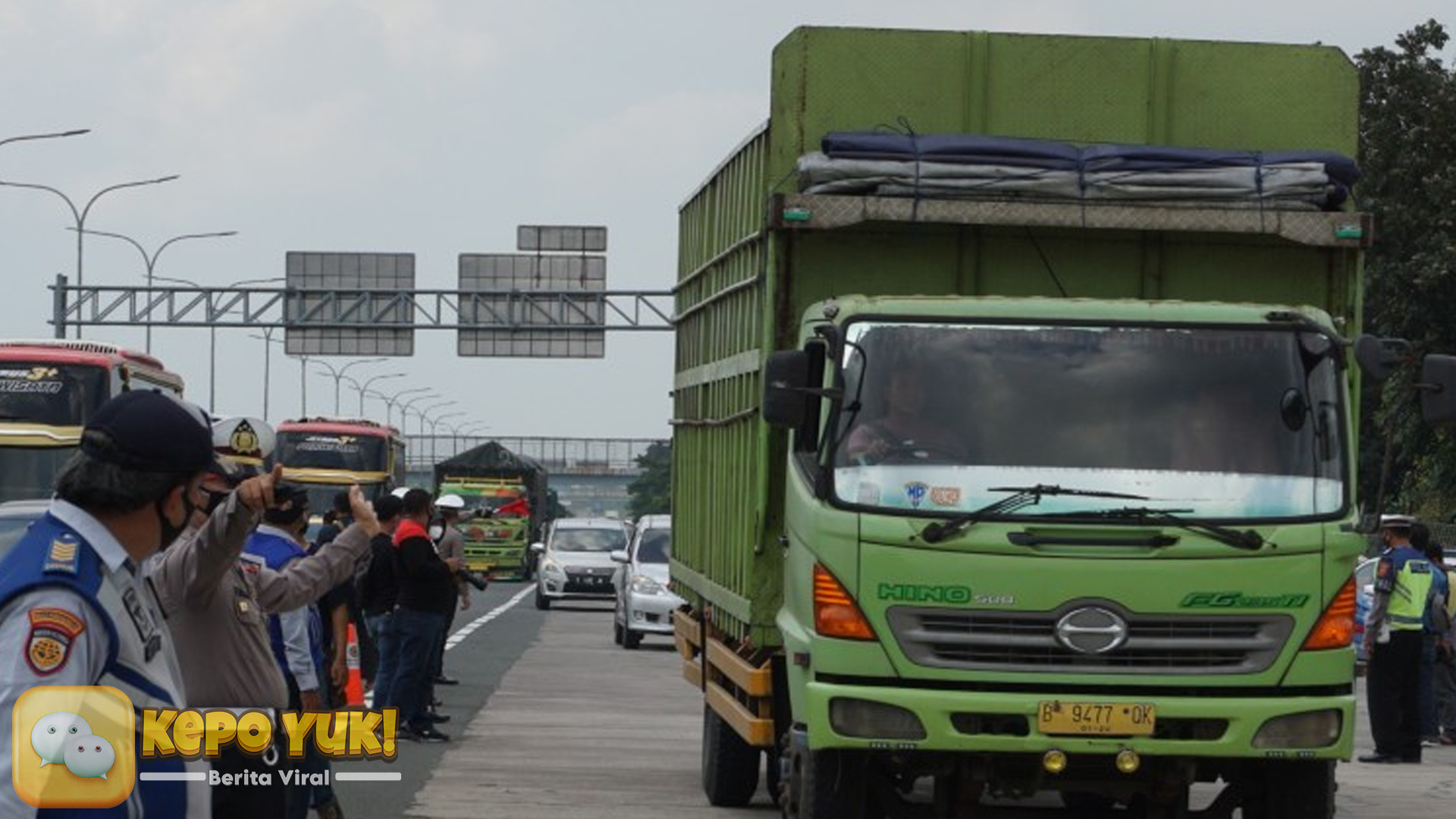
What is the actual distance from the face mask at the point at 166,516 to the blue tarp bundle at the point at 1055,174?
7500 mm

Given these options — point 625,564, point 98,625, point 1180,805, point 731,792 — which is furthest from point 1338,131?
point 625,564

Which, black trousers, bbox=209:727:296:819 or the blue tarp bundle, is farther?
the blue tarp bundle

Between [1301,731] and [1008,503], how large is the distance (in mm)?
1444

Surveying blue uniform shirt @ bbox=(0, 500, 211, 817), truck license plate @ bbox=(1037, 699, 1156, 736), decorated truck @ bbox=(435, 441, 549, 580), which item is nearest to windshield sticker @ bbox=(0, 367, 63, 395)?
truck license plate @ bbox=(1037, 699, 1156, 736)

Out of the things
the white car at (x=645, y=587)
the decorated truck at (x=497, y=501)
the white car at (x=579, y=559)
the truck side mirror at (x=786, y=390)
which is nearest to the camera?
the truck side mirror at (x=786, y=390)

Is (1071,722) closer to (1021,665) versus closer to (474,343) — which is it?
(1021,665)

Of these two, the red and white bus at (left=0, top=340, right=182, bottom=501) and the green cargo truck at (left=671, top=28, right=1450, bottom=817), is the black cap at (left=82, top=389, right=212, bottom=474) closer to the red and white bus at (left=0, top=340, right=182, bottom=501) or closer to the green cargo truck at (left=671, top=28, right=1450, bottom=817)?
the green cargo truck at (left=671, top=28, right=1450, bottom=817)

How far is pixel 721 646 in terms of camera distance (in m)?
14.5

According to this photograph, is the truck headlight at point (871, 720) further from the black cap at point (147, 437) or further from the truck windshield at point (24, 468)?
the truck windshield at point (24, 468)

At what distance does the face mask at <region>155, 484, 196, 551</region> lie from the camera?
15.8ft

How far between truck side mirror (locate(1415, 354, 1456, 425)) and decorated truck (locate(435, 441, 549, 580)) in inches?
2430

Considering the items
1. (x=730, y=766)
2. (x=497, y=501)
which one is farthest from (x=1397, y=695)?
(x=497, y=501)

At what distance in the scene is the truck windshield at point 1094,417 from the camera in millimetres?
11156

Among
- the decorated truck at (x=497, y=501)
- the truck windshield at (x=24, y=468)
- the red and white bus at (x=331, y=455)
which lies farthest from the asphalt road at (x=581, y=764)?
the decorated truck at (x=497, y=501)
